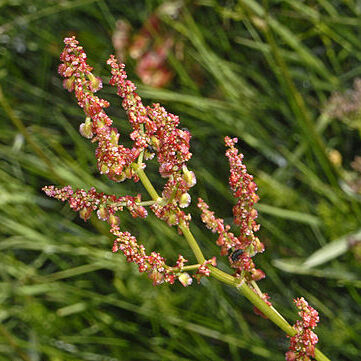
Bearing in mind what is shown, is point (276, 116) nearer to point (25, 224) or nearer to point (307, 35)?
point (307, 35)

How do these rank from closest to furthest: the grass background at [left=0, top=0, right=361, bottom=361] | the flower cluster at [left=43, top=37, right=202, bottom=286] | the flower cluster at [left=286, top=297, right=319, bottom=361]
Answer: the flower cluster at [left=43, top=37, right=202, bottom=286] < the flower cluster at [left=286, top=297, right=319, bottom=361] < the grass background at [left=0, top=0, right=361, bottom=361]

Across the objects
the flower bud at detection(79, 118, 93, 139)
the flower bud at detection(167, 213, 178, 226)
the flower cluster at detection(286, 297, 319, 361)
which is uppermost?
the flower bud at detection(79, 118, 93, 139)

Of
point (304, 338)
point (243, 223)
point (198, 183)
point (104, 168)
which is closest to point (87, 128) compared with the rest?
point (104, 168)

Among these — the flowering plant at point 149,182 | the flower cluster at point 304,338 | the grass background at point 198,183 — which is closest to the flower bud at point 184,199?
the flowering plant at point 149,182

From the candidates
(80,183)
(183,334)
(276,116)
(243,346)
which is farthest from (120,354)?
(276,116)

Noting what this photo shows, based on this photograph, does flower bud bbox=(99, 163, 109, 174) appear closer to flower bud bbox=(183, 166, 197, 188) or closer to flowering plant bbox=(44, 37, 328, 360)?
flowering plant bbox=(44, 37, 328, 360)

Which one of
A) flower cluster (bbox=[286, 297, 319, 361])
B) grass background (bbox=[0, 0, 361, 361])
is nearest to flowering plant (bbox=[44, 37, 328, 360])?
flower cluster (bbox=[286, 297, 319, 361])

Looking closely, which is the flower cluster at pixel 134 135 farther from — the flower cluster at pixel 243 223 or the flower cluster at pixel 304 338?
the flower cluster at pixel 304 338
